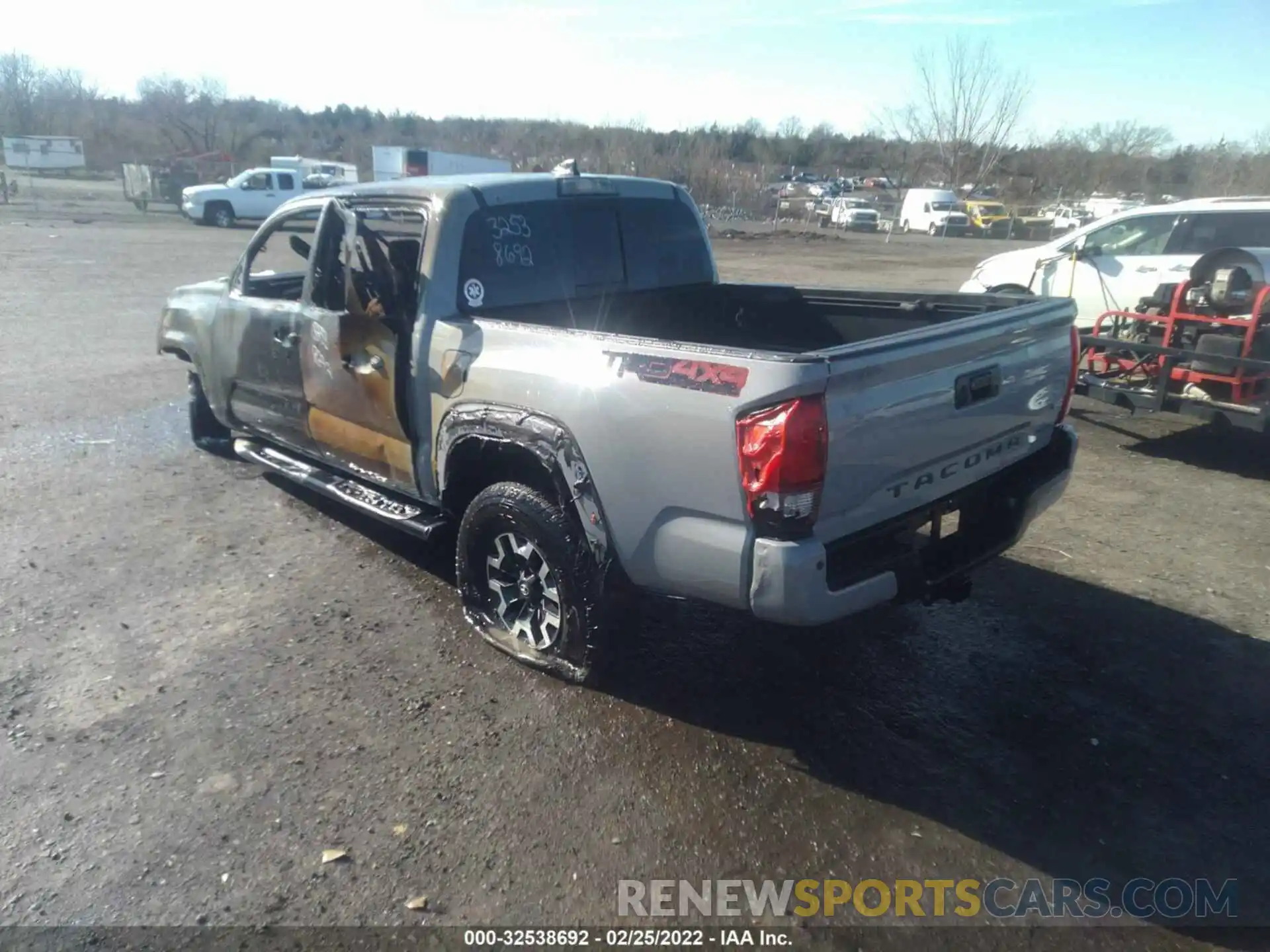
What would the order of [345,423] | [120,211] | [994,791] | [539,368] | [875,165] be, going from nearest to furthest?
[994,791] → [539,368] → [345,423] → [120,211] → [875,165]

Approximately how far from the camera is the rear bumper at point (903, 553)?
2854mm

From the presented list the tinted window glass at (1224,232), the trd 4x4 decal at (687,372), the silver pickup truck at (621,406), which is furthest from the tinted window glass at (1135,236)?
the trd 4x4 decal at (687,372)

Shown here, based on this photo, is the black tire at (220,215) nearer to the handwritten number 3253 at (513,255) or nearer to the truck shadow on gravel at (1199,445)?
the truck shadow on gravel at (1199,445)

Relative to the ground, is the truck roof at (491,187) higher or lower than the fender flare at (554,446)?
higher

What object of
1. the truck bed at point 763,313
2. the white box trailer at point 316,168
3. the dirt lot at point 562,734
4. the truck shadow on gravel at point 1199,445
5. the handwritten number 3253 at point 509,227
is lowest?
the dirt lot at point 562,734

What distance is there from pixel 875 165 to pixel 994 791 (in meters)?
85.8

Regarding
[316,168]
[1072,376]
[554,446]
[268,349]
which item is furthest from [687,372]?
[316,168]

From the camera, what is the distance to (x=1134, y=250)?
8.70 m

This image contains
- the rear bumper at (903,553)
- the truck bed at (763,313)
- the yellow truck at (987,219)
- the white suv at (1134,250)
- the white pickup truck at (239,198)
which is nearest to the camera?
the rear bumper at (903,553)

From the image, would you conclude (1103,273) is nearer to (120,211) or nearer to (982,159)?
(120,211)

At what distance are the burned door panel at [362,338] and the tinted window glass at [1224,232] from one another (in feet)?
23.6

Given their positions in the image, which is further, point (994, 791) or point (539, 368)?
point (539, 368)

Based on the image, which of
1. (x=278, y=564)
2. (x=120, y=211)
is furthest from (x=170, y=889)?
(x=120, y=211)

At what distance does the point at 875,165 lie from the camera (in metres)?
81.2
